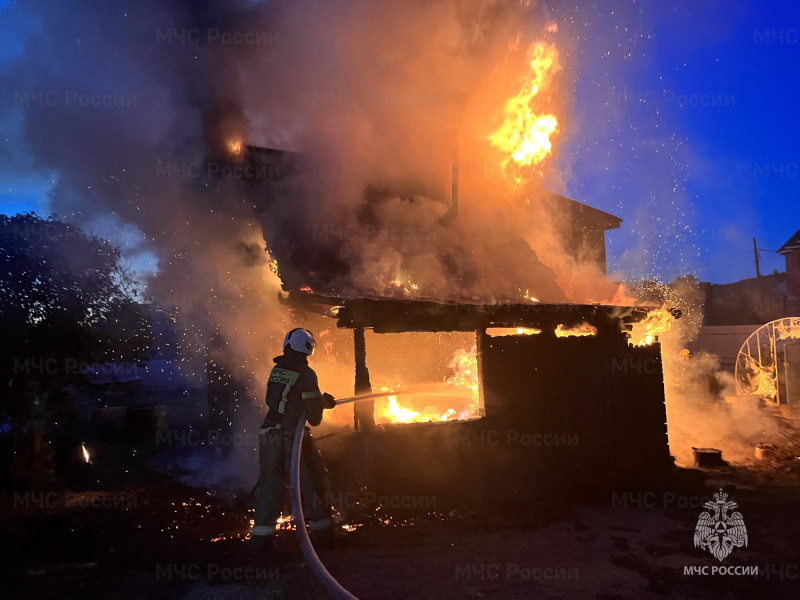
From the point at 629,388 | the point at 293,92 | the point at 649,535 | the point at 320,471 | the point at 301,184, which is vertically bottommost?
the point at 649,535

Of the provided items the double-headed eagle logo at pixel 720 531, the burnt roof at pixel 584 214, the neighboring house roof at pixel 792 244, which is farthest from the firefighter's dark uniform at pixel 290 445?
the neighboring house roof at pixel 792 244

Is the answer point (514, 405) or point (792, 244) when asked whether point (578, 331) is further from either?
point (792, 244)

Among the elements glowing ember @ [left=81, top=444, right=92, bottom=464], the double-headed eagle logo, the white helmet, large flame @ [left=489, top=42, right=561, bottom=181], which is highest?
large flame @ [left=489, top=42, right=561, bottom=181]

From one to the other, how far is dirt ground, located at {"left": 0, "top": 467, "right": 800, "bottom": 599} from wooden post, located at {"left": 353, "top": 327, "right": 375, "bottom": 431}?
1.50 m

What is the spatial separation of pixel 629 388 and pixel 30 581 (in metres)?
9.95

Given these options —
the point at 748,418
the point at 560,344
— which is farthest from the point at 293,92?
the point at 748,418

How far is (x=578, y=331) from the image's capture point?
9.02 metres

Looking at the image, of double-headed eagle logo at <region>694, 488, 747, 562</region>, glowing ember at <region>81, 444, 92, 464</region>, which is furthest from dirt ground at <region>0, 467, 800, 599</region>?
glowing ember at <region>81, 444, 92, 464</region>

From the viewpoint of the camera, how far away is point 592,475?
8359mm

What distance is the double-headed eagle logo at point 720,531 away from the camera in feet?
19.3

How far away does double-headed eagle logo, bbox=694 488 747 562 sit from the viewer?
5.89 m

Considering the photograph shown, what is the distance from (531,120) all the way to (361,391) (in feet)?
35.7

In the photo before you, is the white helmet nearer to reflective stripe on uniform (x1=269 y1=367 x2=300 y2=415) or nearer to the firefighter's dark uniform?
the firefighter's dark uniform

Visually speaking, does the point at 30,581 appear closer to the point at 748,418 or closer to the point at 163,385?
the point at 748,418
